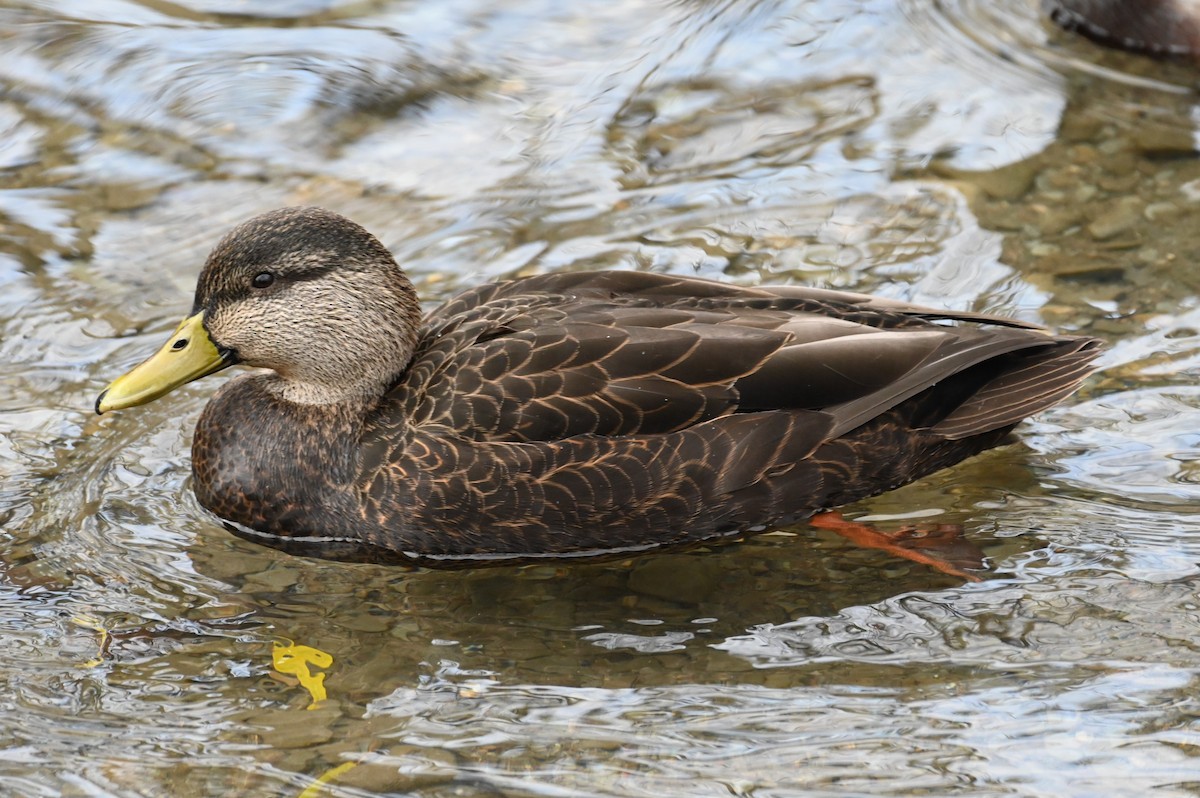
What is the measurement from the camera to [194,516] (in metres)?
6.48

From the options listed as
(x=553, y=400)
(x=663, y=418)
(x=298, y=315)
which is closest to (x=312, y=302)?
(x=298, y=315)

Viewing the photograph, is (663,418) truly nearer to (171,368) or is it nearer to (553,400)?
(553,400)

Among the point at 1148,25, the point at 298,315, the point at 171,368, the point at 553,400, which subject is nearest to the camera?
the point at 553,400

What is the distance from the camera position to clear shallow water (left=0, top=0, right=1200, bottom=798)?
512 cm

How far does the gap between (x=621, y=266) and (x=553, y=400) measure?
214 centimetres

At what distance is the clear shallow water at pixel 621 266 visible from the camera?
5.12m

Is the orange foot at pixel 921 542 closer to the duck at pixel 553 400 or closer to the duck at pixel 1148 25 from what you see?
the duck at pixel 553 400

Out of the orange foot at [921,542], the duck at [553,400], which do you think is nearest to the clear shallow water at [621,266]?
the orange foot at [921,542]

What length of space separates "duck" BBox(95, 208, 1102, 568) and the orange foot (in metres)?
0.09

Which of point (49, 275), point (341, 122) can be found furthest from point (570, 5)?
point (49, 275)

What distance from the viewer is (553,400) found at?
582 cm

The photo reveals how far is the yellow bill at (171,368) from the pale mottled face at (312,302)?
0.16 ft

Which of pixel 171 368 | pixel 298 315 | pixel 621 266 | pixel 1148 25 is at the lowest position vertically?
pixel 171 368

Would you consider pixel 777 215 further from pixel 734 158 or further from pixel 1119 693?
pixel 1119 693
